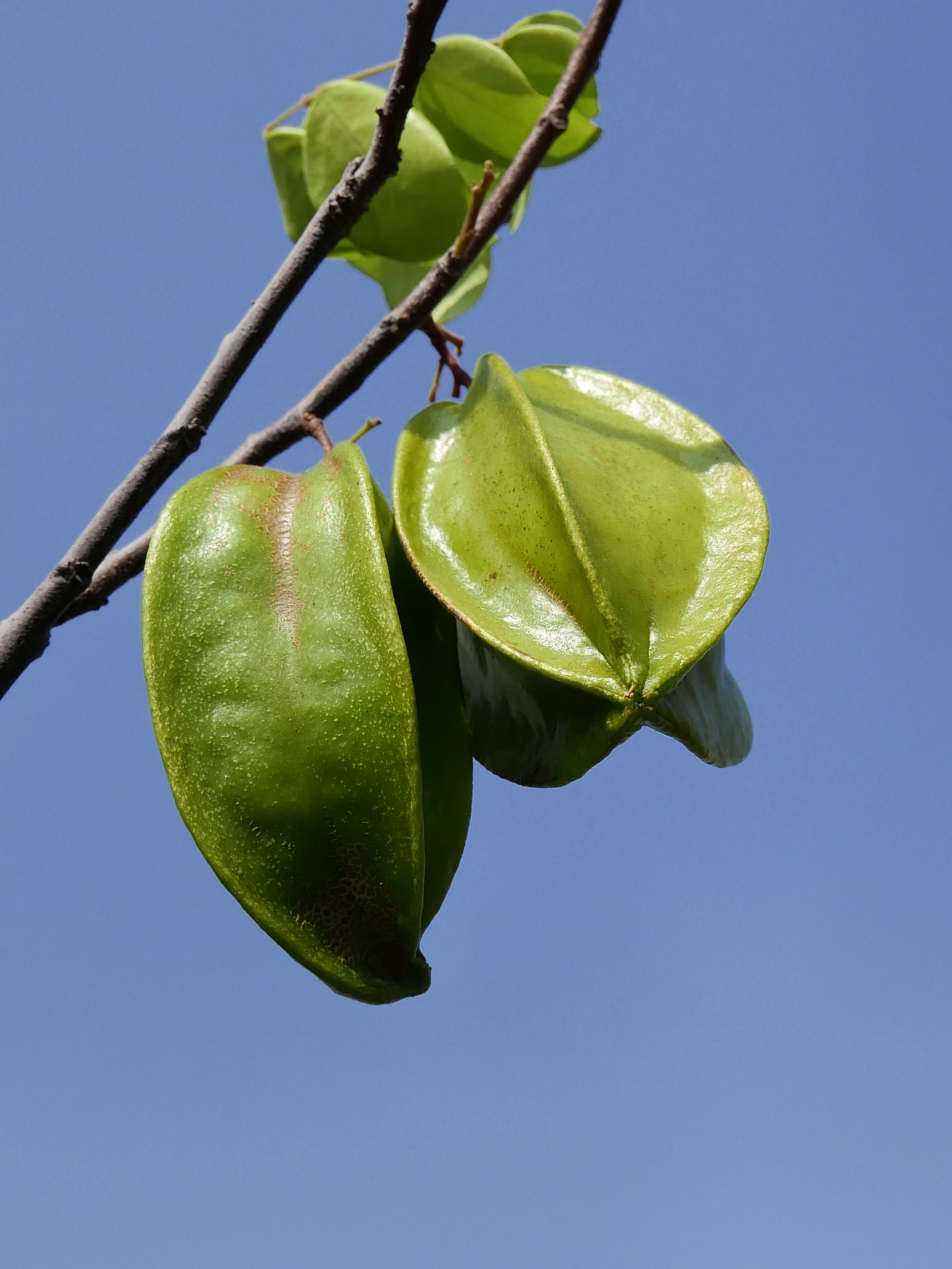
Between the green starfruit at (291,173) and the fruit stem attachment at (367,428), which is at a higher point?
the green starfruit at (291,173)

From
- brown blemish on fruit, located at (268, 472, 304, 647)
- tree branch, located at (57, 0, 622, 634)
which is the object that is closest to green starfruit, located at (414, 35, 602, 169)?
tree branch, located at (57, 0, 622, 634)

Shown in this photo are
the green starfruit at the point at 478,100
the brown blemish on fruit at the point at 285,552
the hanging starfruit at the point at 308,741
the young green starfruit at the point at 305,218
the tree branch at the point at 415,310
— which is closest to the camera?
the hanging starfruit at the point at 308,741

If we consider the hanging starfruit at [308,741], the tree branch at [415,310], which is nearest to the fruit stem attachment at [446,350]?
the tree branch at [415,310]

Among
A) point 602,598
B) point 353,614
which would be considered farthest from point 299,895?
point 602,598

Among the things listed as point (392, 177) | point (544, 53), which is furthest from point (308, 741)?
point (544, 53)

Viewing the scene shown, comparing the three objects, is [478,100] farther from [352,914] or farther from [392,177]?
[352,914]

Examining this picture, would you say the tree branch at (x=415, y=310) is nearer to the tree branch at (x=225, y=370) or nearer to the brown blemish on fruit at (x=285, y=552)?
the tree branch at (x=225, y=370)

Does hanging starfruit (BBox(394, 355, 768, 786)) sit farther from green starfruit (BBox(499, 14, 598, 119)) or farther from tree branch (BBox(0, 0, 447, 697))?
green starfruit (BBox(499, 14, 598, 119))
